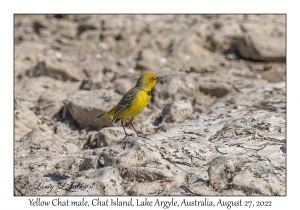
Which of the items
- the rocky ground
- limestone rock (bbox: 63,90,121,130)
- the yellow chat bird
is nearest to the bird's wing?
the yellow chat bird

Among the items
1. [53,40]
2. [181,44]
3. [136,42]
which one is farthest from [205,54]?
[53,40]

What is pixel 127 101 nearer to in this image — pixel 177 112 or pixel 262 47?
pixel 177 112

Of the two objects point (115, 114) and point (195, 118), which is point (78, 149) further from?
point (195, 118)

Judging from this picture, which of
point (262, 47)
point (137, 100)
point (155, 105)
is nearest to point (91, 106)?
point (155, 105)

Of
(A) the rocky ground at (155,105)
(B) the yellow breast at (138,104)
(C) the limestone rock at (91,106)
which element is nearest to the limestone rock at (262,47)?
(A) the rocky ground at (155,105)

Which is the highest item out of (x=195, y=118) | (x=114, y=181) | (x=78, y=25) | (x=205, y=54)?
(x=78, y=25)

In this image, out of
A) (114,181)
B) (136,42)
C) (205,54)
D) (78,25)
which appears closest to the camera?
(114,181)

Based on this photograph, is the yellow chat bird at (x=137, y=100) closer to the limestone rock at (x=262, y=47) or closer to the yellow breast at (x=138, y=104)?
the yellow breast at (x=138, y=104)

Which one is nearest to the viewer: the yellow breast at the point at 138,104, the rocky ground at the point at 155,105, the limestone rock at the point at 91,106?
the rocky ground at the point at 155,105

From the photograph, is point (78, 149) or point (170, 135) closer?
point (170, 135)
